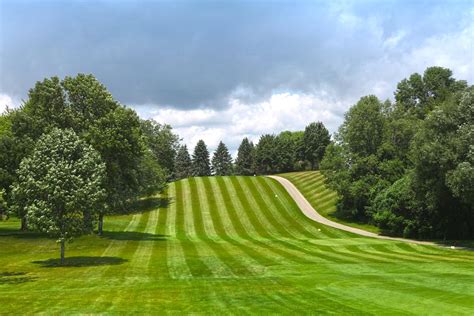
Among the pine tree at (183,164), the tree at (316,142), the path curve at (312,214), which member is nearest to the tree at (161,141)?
the path curve at (312,214)

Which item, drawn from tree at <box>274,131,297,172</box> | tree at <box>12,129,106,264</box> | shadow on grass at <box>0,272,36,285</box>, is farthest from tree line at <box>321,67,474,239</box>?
tree at <box>274,131,297,172</box>

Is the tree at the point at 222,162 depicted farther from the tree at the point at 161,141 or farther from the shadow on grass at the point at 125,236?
the shadow on grass at the point at 125,236

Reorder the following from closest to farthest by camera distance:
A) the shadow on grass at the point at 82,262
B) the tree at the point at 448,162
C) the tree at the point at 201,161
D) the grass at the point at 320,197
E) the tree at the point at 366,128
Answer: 1. the shadow on grass at the point at 82,262
2. the tree at the point at 448,162
3. the tree at the point at 366,128
4. the grass at the point at 320,197
5. the tree at the point at 201,161

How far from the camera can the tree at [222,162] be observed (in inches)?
7032

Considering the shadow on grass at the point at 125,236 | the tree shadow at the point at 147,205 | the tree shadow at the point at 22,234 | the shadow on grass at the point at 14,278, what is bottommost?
the shadow on grass at the point at 14,278

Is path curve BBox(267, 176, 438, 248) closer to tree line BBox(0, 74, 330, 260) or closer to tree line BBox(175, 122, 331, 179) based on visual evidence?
tree line BBox(0, 74, 330, 260)

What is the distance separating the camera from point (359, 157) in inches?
2987

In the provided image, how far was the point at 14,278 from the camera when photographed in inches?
1104

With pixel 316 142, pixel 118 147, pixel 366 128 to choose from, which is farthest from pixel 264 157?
pixel 118 147

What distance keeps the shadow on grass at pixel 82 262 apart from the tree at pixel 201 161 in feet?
433

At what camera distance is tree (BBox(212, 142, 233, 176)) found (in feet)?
586

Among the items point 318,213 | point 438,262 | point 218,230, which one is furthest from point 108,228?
point 438,262

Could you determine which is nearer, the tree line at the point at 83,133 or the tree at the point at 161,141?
the tree line at the point at 83,133

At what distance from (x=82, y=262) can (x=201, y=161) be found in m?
137
